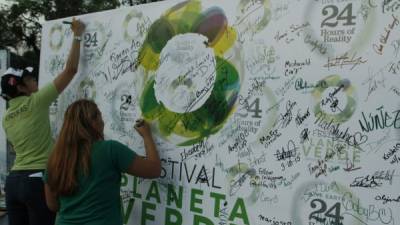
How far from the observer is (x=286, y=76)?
2547 mm

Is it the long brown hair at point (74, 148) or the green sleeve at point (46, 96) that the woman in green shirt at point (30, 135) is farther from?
the long brown hair at point (74, 148)

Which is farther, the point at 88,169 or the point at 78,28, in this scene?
the point at 78,28

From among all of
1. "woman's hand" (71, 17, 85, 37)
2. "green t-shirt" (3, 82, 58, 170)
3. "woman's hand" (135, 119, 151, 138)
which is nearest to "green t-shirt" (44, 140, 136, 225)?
"woman's hand" (135, 119, 151, 138)

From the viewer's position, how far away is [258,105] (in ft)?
8.73

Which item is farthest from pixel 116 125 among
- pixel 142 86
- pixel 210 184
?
pixel 210 184

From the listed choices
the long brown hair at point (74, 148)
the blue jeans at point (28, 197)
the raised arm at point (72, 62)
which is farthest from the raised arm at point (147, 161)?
the blue jeans at point (28, 197)

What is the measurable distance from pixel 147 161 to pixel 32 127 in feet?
3.82

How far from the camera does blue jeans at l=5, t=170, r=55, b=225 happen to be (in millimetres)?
3607

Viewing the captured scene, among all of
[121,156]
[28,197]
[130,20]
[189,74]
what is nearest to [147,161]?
[121,156]

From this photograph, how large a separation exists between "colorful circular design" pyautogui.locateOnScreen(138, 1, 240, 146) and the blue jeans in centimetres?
99

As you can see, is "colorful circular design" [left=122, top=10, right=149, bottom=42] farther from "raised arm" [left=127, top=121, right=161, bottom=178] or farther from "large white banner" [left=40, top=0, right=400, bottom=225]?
"raised arm" [left=127, top=121, right=161, bottom=178]

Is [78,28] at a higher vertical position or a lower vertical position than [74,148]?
higher

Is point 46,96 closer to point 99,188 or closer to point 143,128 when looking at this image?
point 143,128

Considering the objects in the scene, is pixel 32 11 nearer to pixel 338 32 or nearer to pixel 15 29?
pixel 15 29
